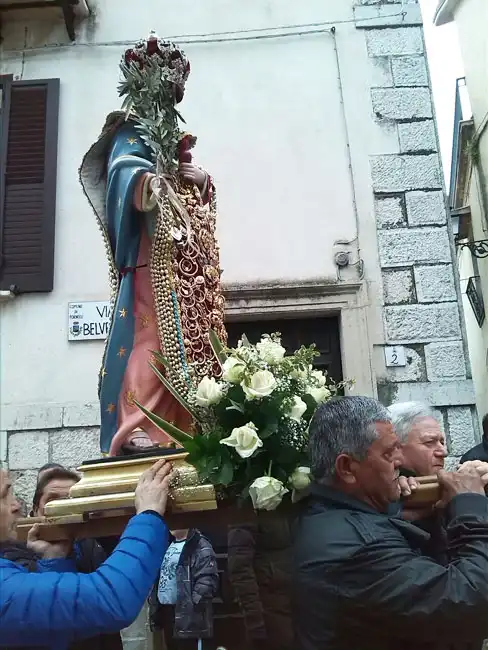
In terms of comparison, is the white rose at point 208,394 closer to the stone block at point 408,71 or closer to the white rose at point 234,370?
the white rose at point 234,370

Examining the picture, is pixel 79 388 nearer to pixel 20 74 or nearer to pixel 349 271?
pixel 349 271

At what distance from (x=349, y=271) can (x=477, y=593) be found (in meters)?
3.47

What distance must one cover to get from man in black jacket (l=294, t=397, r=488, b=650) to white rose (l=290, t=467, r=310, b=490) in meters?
0.04

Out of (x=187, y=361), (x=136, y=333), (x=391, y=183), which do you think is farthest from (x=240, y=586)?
(x=391, y=183)

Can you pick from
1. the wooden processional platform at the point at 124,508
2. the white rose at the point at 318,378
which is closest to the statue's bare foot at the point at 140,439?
the wooden processional platform at the point at 124,508

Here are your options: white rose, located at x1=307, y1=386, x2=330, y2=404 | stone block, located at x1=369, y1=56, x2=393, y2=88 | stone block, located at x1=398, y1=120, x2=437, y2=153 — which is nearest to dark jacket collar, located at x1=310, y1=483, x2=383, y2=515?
white rose, located at x1=307, y1=386, x2=330, y2=404

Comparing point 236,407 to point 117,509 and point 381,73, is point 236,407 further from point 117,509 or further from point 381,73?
point 381,73

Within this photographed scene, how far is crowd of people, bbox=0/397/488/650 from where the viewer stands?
1.24 meters

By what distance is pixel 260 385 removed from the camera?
1.62 metres

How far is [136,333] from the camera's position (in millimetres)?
2393

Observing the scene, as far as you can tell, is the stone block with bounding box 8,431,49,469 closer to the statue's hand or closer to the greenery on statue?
the statue's hand

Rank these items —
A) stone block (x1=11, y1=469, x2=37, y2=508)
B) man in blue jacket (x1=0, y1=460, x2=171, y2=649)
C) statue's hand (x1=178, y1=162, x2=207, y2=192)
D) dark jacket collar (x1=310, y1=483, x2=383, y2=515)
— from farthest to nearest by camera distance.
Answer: stone block (x1=11, y1=469, x2=37, y2=508) → statue's hand (x1=178, y1=162, x2=207, y2=192) → dark jacket collar (x1=310, y1=483, x2=383, y2=515) → man in blue jacket (x1=0, y1=460, x2=171, y2=649)

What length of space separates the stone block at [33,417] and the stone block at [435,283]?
245 centimetres

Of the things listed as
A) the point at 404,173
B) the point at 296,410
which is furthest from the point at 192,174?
the point at 404,173
